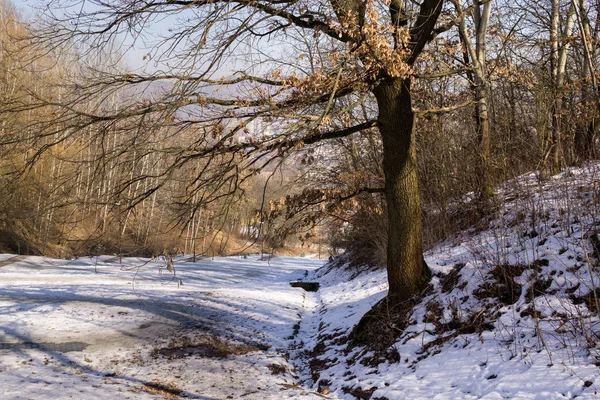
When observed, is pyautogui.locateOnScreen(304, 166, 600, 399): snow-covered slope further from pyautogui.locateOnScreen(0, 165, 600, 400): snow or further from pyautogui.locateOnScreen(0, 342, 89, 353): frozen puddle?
pyautogui.locateOnScreen(0, 342, 89, 353): frozen puddle

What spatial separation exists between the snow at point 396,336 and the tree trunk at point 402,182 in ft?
1.68

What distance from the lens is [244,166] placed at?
626cm

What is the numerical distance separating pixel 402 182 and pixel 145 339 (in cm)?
650

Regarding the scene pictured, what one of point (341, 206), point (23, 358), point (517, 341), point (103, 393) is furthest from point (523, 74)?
point (23, 358)

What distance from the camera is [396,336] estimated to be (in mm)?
7191

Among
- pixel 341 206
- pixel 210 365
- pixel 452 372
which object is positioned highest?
pixel 341 206

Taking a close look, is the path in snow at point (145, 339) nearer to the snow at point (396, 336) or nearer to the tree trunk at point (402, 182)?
the snow at point (396, 336)

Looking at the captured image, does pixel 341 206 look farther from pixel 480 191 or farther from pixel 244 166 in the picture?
pixel 480 191

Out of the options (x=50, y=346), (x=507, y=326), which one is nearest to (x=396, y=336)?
(x=507, y=326)

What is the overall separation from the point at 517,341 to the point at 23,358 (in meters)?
7.94

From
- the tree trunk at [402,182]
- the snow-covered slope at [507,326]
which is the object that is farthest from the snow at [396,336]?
the tree trunk at [402,182]

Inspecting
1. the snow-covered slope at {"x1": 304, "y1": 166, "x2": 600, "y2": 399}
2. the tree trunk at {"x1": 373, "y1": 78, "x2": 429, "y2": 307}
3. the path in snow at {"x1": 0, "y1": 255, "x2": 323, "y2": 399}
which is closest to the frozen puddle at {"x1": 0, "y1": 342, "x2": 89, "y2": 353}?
the path in snow at {"x1": 0, "y1": 255, "x2": 323, "y2": 399}

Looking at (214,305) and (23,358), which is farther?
(214,305)

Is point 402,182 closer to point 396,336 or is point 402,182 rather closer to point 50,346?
point 396,336
